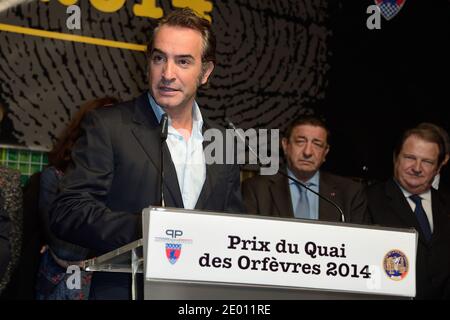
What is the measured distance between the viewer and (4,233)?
3.02 metres

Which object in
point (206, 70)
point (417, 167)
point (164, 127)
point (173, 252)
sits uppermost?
point (417, 167)

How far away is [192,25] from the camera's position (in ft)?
9.06

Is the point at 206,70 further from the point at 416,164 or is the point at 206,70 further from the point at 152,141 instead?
the point at 416,164

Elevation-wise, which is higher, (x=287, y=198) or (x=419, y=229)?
(x=287, y=198)

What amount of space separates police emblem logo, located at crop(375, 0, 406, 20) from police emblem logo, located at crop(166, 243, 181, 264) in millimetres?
3898

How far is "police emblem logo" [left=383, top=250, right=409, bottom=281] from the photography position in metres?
2.30

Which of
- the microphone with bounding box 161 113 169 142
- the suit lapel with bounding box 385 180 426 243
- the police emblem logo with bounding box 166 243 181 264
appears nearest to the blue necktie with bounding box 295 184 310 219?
the suit lapel with bounding box 385 180 426 243

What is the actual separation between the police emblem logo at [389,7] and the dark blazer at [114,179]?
3.19 m

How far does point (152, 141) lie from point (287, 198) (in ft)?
6.13

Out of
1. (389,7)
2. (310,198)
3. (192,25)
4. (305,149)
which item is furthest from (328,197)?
(192,25)

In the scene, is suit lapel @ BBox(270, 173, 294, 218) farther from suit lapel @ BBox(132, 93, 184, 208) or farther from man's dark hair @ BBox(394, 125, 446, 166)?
suit lapel @ BBox(132, 93, 184, 208)

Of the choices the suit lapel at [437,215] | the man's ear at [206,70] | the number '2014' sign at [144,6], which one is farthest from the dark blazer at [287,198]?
the man's ear at [206,70]
